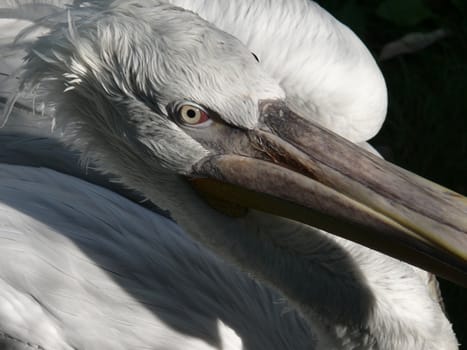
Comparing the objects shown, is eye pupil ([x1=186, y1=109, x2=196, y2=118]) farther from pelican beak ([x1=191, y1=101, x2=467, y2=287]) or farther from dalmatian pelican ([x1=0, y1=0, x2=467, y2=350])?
pelican beak ([x1=191, y1=101, x2=467, y2=287])

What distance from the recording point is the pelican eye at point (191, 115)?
6.84ft

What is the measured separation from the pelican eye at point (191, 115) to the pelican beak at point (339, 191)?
0.09 metres

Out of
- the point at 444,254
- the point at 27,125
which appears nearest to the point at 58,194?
the point at 27,125

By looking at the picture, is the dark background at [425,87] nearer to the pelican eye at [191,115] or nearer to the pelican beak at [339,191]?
the pelican beak at [339,191]

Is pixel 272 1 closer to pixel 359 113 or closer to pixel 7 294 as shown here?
pixel 359 113

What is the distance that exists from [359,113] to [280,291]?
31.8 inches

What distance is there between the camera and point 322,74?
295 cm

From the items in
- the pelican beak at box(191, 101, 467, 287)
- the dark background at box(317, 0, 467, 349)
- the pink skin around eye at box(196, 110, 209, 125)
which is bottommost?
the dark background at box(317, 0, 467, 349)

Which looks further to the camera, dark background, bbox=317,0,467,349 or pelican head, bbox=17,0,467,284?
dark background, bbox=317,0,467,349

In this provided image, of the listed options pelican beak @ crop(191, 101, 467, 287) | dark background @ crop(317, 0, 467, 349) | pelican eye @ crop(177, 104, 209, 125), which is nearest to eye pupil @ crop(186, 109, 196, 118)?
pelican eye @ crop(177, 104, 209, 125)

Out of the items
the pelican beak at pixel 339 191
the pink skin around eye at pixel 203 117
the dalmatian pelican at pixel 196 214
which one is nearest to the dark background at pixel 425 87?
the dalmatian pelican at pixel 196 214

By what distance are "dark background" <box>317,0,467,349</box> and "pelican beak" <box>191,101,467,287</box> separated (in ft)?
4.53

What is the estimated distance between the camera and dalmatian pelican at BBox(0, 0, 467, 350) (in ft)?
6.88

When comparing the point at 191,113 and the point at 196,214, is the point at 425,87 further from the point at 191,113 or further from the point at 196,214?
the point at 191,113
